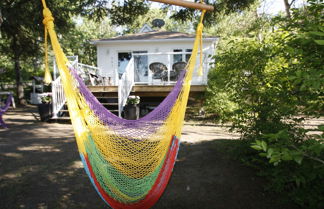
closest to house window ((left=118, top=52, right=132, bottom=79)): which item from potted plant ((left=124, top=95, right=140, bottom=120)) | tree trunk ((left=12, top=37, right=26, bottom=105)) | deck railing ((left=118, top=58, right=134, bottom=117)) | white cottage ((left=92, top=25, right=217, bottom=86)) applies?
white cottage ((left=92, top=25, right=217, bottom=86))

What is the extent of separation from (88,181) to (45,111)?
4207 mm

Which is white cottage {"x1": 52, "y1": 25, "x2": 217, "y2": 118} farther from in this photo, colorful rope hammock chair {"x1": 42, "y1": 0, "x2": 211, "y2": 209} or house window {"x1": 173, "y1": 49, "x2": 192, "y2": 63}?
colorful rope hammock chair {"x1": 42, "y1": 0, "x2": 211, "y2": 209}

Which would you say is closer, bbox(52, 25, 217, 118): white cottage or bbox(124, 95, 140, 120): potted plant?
bbox(124, 95, 140, 120): potted plant

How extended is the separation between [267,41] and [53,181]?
2.94 m

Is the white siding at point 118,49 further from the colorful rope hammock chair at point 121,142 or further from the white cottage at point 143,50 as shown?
the colorful rope hammock chair at point 121,142

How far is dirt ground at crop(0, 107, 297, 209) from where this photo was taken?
232 cm

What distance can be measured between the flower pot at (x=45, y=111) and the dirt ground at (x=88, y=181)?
6.39 ft

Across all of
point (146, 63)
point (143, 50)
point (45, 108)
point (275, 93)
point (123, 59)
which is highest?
point (143, 50)

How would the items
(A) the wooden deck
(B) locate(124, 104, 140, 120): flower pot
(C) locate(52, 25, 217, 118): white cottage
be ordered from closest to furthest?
1. (B) locate(124, 104, 140, 120): flower pot
2. (A) the wooden deck
3. (C) locate(52, 25, 217, 118): white cottage

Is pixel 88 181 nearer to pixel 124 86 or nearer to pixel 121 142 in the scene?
pixel 121 142

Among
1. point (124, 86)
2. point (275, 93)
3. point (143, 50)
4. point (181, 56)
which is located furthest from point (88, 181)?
point (143, 50)

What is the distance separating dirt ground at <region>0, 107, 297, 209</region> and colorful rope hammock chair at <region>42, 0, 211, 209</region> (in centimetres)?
45

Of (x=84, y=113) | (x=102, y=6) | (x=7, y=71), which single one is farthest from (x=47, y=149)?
(x=7, y=71)

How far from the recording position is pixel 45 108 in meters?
6.28
